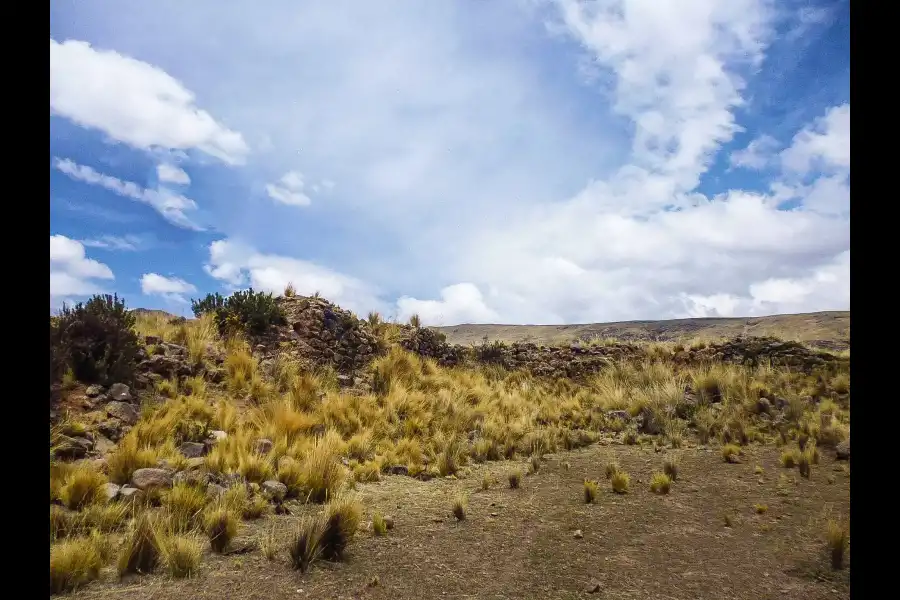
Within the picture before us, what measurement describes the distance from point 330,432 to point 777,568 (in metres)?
6.59

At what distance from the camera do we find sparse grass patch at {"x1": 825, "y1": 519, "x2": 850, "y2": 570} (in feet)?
12.9

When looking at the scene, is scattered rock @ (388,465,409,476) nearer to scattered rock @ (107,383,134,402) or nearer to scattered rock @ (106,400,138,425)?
scattered rock @ (106,400,138,425)

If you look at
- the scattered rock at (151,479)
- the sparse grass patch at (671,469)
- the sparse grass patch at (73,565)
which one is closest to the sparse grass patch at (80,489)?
the scattered rock at (151,479)

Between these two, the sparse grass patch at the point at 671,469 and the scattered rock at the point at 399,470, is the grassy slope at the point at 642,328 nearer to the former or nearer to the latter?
the scattered rock at the point at 399,470

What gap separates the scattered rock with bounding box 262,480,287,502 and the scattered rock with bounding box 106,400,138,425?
10.2ft

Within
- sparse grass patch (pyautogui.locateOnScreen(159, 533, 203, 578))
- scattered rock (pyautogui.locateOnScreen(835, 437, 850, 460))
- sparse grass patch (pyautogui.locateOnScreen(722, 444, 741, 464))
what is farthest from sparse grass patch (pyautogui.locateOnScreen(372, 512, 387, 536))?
scattered rock (pyautogui.locateOnScreen(835, 437, 850, 460))

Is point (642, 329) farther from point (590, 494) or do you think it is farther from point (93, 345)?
point (93, 345)

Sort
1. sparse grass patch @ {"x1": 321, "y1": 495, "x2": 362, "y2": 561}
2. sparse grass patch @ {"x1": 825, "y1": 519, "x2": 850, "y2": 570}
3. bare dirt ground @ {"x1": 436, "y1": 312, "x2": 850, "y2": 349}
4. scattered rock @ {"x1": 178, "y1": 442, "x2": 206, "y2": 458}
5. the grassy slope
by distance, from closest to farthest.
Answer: sparse grass patch @ {"x1": 825, "y1": 519, "x2": 850, "y2": 570}
sparse grass patch @ {"x1": 321, "y1": 495, "x2": 362, "y2": 561}
scattered rock @ {"x1": 178, "y1": 442, "x2": 206, "y2": 458}
bare dirt ground @ {"x1": 436, "y1": 312, "x2": 850, "y2": 349}
the grassy slope

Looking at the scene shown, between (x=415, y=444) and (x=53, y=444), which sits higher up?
(x=53, y=444)
